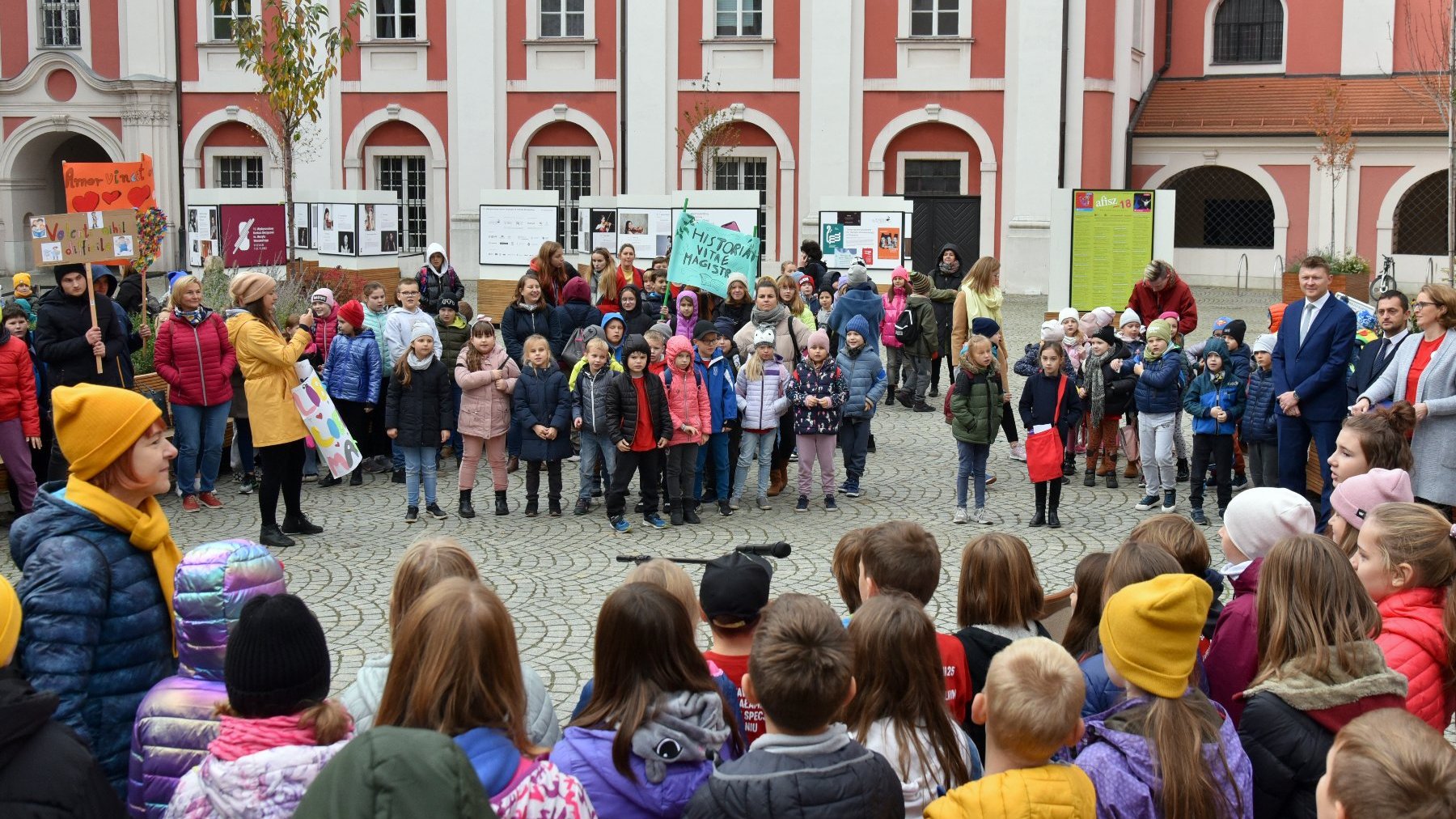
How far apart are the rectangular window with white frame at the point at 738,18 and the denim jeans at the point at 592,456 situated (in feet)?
72.1

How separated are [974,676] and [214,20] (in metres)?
32.7

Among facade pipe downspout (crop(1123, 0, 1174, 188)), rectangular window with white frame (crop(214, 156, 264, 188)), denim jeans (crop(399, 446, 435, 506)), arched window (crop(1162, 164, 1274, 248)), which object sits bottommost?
denim jeans (crop(399, 446, 435, 506))

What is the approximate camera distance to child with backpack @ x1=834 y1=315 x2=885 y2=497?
12.2m

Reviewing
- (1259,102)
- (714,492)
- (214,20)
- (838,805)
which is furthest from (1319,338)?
(214,20)

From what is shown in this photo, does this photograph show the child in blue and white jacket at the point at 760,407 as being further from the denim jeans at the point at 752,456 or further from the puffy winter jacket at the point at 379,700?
the puffy winter jacket at the point at 379,700

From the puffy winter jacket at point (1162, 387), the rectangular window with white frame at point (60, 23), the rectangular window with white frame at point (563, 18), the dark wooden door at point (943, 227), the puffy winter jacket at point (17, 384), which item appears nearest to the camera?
the puffy winter jacket at point (17, 384)

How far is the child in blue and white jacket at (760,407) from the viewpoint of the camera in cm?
1182

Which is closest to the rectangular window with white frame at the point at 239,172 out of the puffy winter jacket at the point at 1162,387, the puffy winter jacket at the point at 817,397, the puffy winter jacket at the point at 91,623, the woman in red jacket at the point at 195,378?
the woman in red jacket at the point at 195,378

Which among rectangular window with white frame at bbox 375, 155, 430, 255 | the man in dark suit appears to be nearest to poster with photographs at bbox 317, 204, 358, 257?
rectangular window with white frame at bbox 375, 155, 430, 255

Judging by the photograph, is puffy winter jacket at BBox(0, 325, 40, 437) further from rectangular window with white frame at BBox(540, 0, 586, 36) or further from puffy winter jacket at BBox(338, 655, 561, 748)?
rectangular window with white frame at BBox(540, 0, 586, 36)

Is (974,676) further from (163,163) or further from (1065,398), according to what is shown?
(163,163)

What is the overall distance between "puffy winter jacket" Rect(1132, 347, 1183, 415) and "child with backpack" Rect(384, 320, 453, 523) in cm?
529

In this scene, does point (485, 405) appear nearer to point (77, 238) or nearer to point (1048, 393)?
point (77, 238)

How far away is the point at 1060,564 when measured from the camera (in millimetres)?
9961
